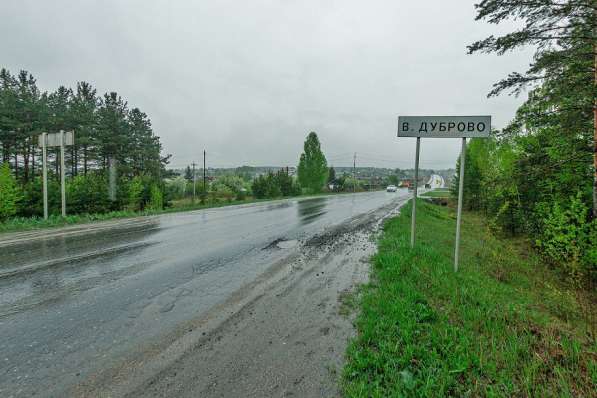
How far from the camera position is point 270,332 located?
3.07 meters

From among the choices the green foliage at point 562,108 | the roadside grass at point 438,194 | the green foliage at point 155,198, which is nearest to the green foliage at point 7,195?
the green foliage at point 155,198

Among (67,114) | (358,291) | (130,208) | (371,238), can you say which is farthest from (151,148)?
(358,291)

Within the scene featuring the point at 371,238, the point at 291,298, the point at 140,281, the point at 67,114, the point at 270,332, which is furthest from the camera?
the point at 67,114

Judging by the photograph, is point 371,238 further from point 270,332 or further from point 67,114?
point 67,114

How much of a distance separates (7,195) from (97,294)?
14.8m

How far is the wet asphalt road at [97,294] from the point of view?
2.54 meters

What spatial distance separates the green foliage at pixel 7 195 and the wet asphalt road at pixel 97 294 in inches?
345

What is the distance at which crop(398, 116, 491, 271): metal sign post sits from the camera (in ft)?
15.5

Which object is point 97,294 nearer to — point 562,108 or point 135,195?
point 562,108

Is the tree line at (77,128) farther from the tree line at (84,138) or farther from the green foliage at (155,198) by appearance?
the green foliage at (155,198)

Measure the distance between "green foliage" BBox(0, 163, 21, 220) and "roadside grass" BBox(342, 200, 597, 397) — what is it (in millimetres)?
17975

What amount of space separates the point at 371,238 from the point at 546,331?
219 inches

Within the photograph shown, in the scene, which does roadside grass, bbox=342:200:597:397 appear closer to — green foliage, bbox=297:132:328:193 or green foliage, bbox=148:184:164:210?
green foliage, bbox=148:184:164:210

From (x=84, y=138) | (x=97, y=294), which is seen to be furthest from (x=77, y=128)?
(x=97, y=294)
